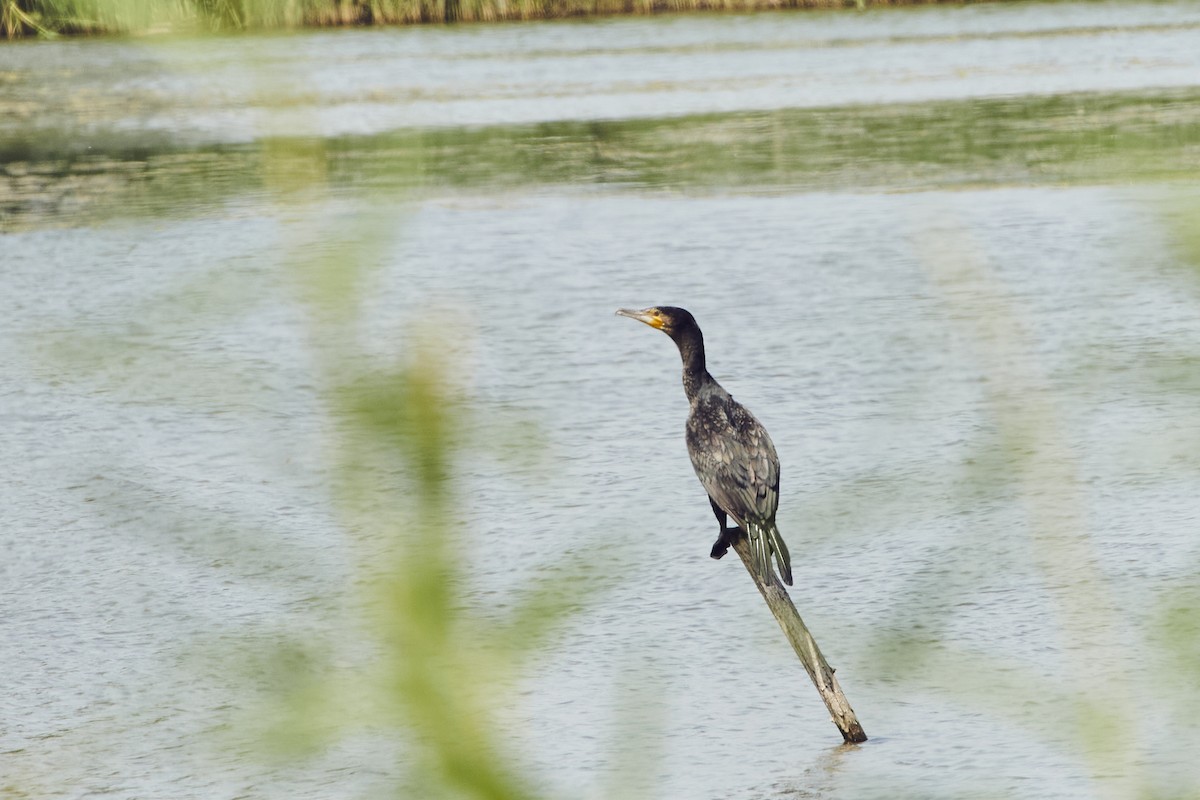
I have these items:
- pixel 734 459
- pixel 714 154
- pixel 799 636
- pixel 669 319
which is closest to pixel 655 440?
pixel 669 319

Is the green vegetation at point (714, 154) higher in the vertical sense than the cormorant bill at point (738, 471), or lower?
lower

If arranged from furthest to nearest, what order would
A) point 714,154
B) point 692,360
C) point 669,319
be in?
point 714,154 → point 669,319 → point 692,360

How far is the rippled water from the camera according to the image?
0.88m

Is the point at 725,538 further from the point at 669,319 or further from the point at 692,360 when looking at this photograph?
the point at 669,319

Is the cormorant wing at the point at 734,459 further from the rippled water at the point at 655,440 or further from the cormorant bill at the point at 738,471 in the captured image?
the rippled water at the point at 655,440

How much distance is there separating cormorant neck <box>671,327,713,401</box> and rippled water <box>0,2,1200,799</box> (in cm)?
32

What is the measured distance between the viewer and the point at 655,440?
5.24m

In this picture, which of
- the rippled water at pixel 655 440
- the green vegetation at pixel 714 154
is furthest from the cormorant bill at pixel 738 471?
the green vegetation at pixel 714 154

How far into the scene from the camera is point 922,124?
11.7 m

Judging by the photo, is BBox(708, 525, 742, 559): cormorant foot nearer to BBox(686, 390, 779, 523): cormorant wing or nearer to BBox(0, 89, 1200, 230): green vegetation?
BBox(686, 390, 779, 523): cormorant wing

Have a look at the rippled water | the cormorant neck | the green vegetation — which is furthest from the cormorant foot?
the green vegetation

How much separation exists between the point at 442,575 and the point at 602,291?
6.60 meters

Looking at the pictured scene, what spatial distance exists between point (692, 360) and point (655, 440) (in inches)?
75.5

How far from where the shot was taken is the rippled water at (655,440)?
0.88 m
